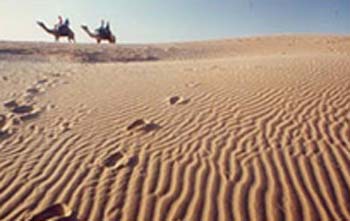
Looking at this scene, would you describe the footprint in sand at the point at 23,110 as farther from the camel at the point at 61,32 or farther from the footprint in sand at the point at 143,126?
the camel at the point at 61,32

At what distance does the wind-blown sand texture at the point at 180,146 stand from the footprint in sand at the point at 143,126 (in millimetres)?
31

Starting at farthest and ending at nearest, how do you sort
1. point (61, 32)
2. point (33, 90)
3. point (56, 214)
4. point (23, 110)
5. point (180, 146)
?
1. point (61, 32)
2. point (33, 90)
3. point (23, 110)
4. point (180, 146)
5. point (56, 214)

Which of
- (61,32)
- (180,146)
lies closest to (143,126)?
(180,146)

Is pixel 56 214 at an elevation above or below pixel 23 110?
below

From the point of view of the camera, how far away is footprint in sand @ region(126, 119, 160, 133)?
7.87 metres

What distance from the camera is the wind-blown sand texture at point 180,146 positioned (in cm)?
533

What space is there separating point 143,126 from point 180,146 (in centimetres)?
124

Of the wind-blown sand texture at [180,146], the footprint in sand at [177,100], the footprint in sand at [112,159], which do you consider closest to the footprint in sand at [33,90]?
the wind-blown sand texture at [180,146]

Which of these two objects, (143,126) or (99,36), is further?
(99,36)

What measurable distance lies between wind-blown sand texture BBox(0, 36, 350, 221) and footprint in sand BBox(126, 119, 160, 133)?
31mm

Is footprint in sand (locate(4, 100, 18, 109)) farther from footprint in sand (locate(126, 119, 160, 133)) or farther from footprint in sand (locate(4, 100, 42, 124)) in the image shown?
footprint in sand (locate(126, 119, 160, 133))

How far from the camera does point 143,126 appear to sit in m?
8.01

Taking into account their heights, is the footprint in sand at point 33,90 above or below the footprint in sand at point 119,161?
above

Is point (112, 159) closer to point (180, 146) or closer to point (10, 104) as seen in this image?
point (180, 146)
